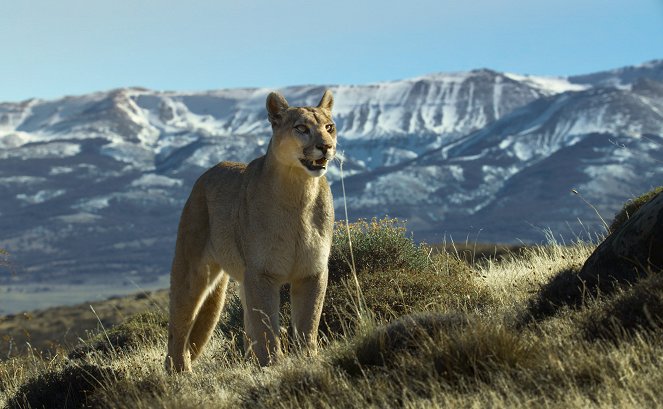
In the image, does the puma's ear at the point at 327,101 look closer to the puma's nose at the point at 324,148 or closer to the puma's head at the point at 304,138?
the puma's head at the point at 304,138

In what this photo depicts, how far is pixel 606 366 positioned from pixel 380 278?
18.0 ft

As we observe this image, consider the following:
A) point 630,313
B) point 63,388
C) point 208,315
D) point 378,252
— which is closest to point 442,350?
point 630,313

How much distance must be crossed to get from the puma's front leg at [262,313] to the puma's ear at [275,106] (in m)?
1.55

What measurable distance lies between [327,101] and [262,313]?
2.31 meters

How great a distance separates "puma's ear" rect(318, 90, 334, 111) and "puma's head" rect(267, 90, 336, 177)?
0.24 m

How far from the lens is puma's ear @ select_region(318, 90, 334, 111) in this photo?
9.48 m

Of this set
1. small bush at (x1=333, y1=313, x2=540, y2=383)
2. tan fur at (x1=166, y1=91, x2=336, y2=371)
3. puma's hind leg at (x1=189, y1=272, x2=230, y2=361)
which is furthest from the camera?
puma's hind leg at (x1=189, y1=272, x2=230, y2=361)

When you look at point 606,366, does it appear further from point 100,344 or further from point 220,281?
point 100,344

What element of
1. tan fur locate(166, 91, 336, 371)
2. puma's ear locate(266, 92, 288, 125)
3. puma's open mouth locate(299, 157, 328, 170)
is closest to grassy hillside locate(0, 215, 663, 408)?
tan fur locate(166, 91, 336, 371)

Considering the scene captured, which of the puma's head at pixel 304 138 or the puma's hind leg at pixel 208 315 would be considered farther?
the puma's hind leg at pixel 208 315

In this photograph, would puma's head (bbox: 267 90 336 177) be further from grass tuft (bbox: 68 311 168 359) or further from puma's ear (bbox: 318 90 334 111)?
grass tuft (bbox: 68 311 168 359)

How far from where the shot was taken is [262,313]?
8.58m

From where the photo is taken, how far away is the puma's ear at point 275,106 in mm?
9242

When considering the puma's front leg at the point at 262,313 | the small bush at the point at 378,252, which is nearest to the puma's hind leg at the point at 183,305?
the puma's front leg at the point at 262,313
